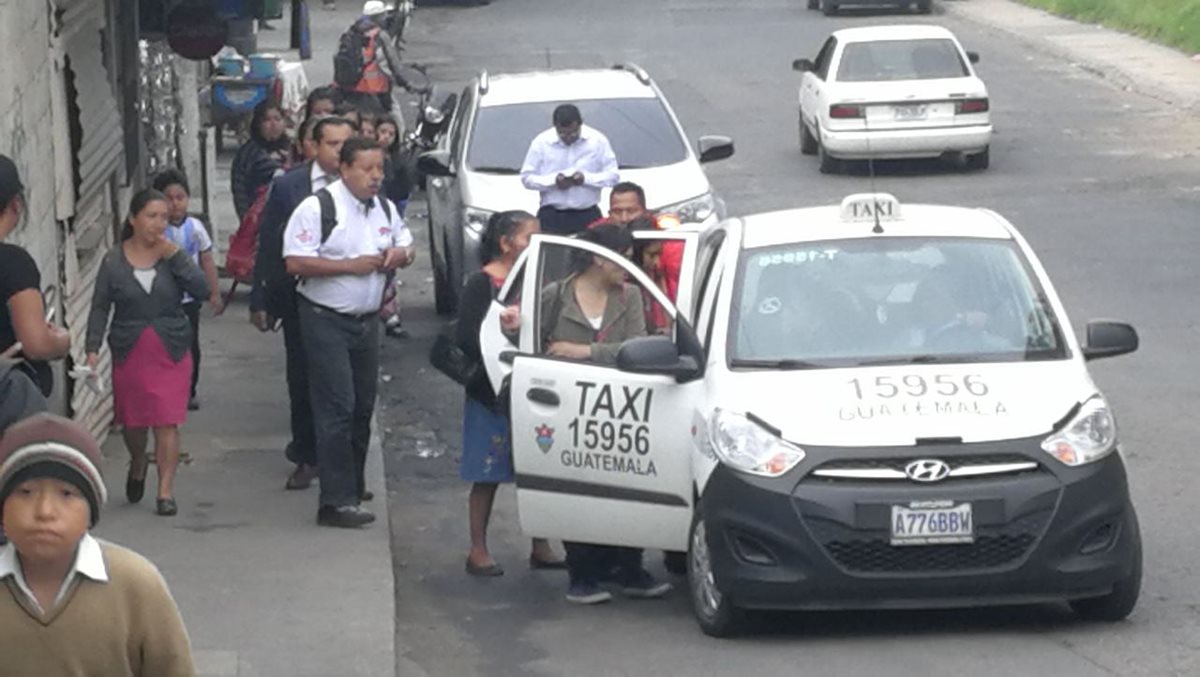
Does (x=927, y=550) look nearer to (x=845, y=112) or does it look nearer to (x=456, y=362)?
(x=456, y=362)

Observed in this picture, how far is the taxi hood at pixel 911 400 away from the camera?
361 inches

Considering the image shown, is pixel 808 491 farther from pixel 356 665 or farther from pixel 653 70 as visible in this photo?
pixel 653 70

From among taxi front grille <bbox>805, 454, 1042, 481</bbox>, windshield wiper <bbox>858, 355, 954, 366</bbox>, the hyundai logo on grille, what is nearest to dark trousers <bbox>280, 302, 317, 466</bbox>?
windshield wiper <bbox>858, 355, 954, 366</bbox>

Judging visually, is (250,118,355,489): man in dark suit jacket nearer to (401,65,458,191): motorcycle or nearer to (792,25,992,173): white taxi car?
(401,65,458,191): motorcycle

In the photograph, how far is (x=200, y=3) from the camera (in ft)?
53.9

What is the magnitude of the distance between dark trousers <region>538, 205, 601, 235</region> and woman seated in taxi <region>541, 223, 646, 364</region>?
16.8ft

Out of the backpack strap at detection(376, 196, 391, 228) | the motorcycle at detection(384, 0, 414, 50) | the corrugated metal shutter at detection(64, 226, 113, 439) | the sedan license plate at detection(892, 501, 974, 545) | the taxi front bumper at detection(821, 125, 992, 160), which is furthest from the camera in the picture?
the motorcycle at detection(384, 0, 414, 50)

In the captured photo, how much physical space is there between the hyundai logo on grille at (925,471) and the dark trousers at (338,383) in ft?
10.2

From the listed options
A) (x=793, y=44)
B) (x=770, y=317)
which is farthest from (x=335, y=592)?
(x=793, y=44)

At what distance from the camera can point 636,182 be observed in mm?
16859

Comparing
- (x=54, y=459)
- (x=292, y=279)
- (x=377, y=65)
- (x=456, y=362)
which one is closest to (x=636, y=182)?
(x=292, y=279)

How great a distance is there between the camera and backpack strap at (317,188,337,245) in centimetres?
1108

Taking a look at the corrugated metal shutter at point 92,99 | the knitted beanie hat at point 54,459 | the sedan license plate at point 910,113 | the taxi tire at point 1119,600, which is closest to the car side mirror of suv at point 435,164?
the corrugated metal shutter at point 92,99

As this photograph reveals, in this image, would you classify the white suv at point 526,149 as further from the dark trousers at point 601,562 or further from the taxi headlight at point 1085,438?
the taxi headlight at point 1085,438
